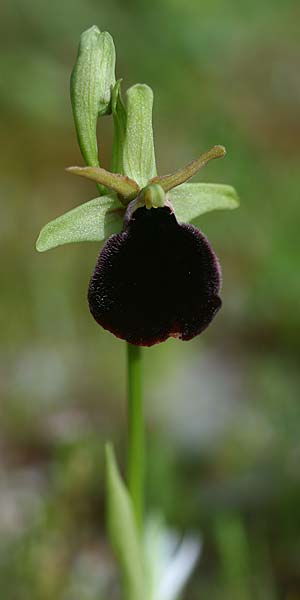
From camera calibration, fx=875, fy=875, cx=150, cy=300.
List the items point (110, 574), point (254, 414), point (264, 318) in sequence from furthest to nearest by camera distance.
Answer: point (264, 318), point (254, 414), point (110, 574)

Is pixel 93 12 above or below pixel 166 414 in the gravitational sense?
above

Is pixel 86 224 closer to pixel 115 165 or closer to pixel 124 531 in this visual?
pixel 115 165

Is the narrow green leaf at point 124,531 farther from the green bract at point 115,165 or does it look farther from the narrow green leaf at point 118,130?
the narrow green leaf at point 118,130

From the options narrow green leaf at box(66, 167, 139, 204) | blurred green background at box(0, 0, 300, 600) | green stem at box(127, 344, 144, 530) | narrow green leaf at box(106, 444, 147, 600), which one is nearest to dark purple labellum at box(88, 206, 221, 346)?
narrow green leaf at box(66, 167, 139, 204)

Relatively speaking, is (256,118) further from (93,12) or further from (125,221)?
(125,221)

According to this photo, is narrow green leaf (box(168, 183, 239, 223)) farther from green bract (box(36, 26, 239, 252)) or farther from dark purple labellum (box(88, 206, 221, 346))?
dark purple labellum (box(88, 206, 221, 346))

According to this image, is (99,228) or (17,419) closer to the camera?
(99,228)

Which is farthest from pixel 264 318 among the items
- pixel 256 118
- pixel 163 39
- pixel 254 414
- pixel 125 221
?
pixel 256 118

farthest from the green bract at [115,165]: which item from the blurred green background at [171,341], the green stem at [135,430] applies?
the blurred green background at [171,341]
